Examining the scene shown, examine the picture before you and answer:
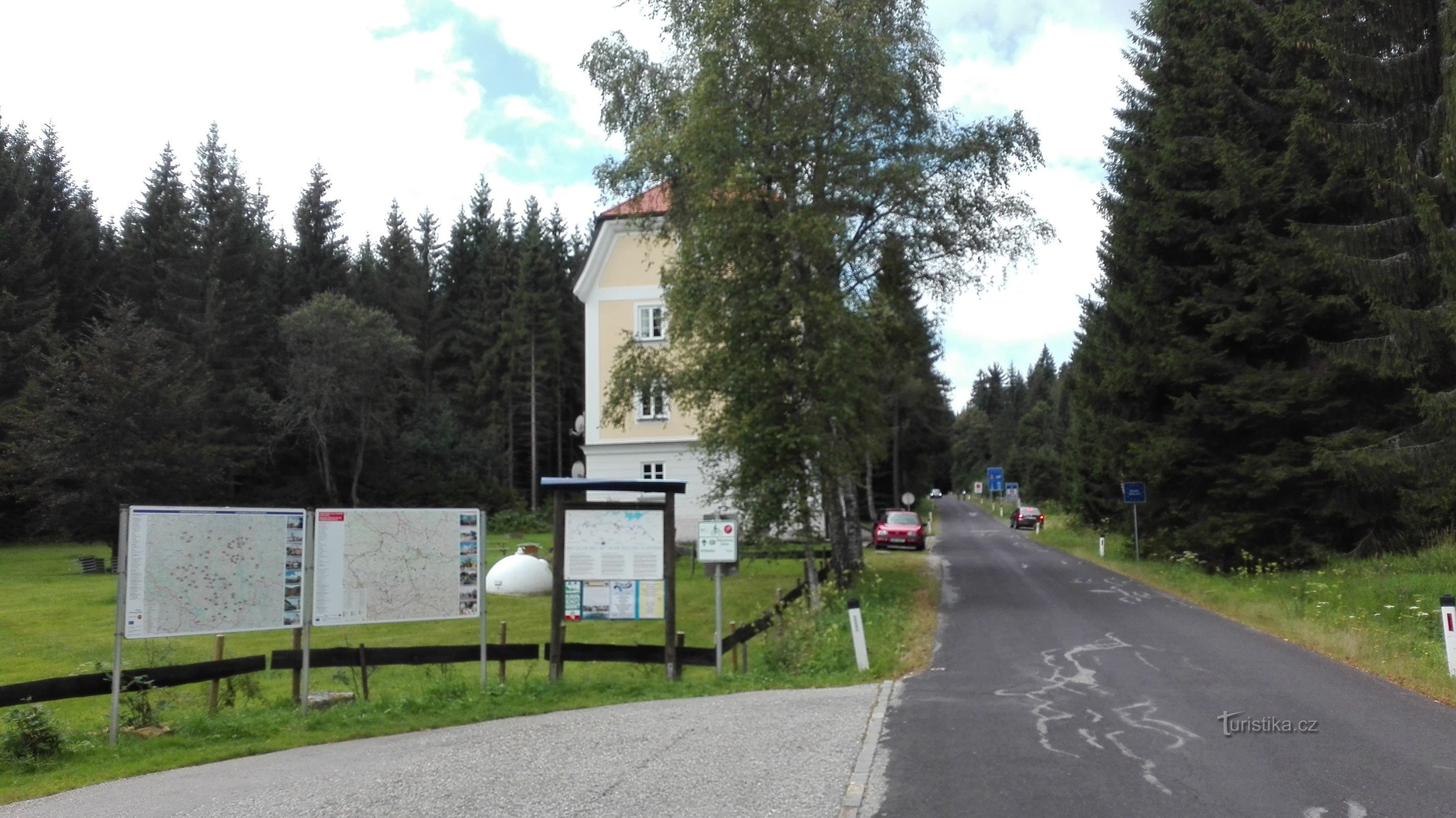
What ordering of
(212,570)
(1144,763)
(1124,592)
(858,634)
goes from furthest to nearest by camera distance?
(1124,592) < (858,634) < (212,570) < (1144,763)

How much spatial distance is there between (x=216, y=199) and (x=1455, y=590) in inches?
2752

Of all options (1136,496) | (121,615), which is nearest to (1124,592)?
(1136,496)

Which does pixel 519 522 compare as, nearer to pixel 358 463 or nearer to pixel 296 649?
pixel 358 463

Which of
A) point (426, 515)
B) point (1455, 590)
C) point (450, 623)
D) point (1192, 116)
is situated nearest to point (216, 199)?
point (450, 623)

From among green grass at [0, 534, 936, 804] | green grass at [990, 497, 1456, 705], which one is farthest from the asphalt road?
green grass at [0, 534, 936, 804]

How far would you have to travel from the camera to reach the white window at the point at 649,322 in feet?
130

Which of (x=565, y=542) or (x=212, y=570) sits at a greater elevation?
(x=565, y=542)

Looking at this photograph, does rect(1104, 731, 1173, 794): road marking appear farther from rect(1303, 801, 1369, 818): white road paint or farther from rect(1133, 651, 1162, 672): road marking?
rect(1133, 651, 1162, 672): road marking

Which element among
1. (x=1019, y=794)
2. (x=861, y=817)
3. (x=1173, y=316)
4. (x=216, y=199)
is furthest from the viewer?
(x=216, y=199)

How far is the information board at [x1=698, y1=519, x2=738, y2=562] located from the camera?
1331cm

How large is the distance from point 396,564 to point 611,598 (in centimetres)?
248

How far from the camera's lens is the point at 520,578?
28.9 meters

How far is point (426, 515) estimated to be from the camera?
11570 mm

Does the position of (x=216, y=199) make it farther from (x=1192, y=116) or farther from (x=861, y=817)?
(x=861, y=817)
